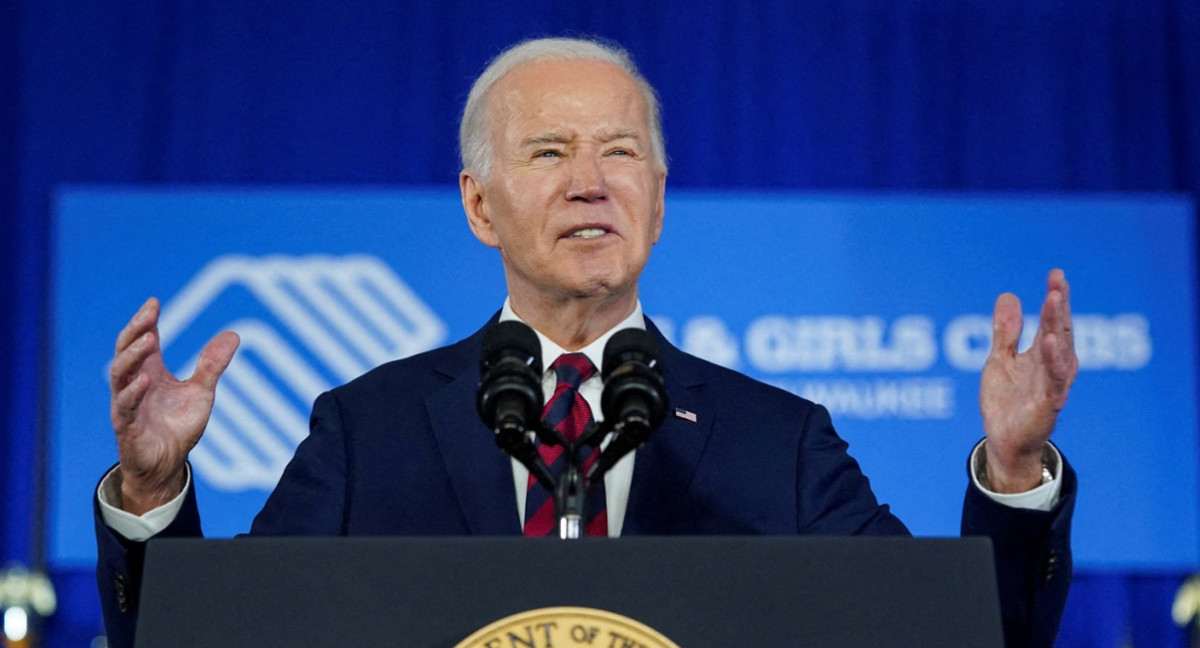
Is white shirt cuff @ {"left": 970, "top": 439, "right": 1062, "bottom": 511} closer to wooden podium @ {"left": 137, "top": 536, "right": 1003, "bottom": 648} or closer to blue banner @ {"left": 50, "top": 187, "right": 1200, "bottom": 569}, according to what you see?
wooden podium @ {"left": 137, "top": 536, "right": 1003, "bottom": 648}

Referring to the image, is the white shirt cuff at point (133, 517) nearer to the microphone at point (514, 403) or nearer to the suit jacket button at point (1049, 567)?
the microphone at point (514, 403)

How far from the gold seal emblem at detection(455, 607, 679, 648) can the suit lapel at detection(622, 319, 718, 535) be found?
0.55 metres

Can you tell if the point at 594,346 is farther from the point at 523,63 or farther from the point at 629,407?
the point at 629,407

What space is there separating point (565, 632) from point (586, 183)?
81 cm

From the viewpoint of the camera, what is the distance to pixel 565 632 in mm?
1072

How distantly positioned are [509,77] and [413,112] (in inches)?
125

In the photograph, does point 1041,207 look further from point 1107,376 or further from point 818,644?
point 818,644

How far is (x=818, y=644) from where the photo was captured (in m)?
1.10

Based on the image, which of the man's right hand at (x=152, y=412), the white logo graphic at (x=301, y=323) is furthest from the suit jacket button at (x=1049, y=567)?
the white logo graphic at (x=301, y=323)

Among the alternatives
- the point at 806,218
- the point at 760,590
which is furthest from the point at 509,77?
the point at 806,218

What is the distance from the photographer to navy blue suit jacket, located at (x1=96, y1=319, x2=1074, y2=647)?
5.47 feet

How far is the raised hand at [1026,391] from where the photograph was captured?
145 cm

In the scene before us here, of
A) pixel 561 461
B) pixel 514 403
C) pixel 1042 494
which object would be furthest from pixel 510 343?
pixel 1042 494

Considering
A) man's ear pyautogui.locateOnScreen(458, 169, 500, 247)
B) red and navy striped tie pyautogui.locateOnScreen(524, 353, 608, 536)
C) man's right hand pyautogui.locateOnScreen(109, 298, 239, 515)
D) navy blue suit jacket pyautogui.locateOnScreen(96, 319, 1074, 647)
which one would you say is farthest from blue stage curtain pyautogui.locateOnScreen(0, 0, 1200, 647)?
man's right hand pyautogui.locateOnScreen(109, 298, 239, 515)
